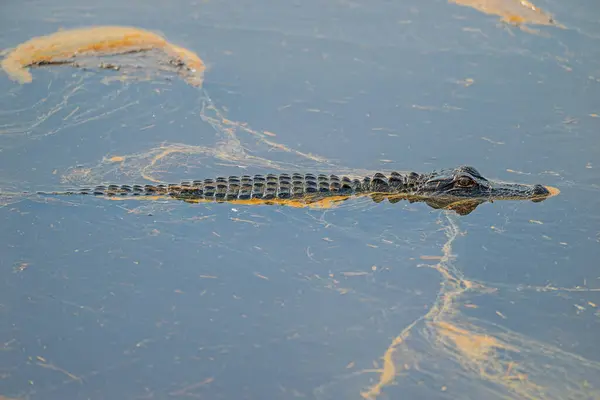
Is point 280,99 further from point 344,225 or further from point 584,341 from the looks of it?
point 584,341

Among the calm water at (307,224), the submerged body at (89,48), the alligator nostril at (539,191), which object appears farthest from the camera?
the submerged body at (89,48)

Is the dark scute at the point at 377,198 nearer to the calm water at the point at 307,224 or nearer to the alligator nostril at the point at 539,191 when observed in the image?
the calm water at the point at 307,224

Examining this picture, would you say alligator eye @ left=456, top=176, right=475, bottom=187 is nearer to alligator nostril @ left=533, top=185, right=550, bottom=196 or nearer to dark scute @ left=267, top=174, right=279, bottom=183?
alligator nostril @ left=533, top=185, right=550, bottom=196

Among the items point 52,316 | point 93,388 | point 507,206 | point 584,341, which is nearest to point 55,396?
point 93,388

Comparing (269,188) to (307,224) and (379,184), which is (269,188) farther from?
(379,184)

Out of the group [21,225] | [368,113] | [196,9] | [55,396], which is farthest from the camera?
[196,9]

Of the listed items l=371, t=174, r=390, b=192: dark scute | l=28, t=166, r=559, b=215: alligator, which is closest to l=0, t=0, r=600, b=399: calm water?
l=28, t=166, r=559, b=215: alligator

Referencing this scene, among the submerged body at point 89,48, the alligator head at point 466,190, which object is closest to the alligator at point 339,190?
the alligator head at point 466,190

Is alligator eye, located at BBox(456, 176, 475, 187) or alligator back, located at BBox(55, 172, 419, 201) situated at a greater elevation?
alligator eye, located at BBox(456, 176, 475, 187)
